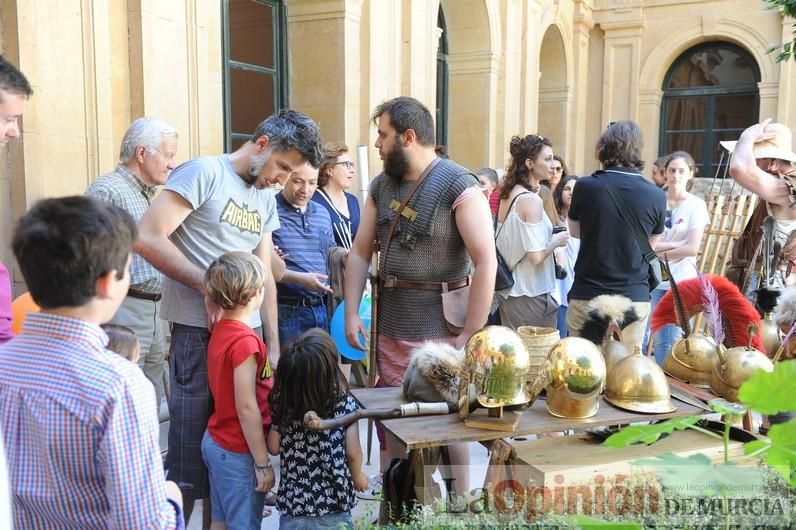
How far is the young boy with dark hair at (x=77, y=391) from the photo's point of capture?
1411 mm

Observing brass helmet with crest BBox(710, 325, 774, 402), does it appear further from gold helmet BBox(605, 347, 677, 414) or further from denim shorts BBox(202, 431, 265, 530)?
denim shorts BBox(202, 431, 265, 530)

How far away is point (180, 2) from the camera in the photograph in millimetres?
5297

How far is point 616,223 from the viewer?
3.97 m

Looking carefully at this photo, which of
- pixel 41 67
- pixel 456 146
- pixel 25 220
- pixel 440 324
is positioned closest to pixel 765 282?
pixel 440 324

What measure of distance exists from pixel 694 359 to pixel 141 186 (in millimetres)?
2817

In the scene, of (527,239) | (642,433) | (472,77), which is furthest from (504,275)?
(472,77)

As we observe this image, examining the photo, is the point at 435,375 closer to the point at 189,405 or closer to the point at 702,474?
the point at 189,405

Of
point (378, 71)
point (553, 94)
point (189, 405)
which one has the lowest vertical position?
point (189, 405)

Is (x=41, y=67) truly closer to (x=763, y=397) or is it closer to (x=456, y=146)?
(x=763, y=397)

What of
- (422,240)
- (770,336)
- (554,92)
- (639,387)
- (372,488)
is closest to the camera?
(639,387)

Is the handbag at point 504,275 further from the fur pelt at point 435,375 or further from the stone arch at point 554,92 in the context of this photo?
the stone arch at point 554,92

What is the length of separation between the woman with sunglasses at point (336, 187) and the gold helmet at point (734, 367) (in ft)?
8.98

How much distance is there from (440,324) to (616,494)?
1253 mm

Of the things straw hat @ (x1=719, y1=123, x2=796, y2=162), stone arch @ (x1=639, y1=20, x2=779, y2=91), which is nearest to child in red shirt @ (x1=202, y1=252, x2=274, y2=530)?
straw hat @ (x1=719, y1=123, x2=796, y2=162)
